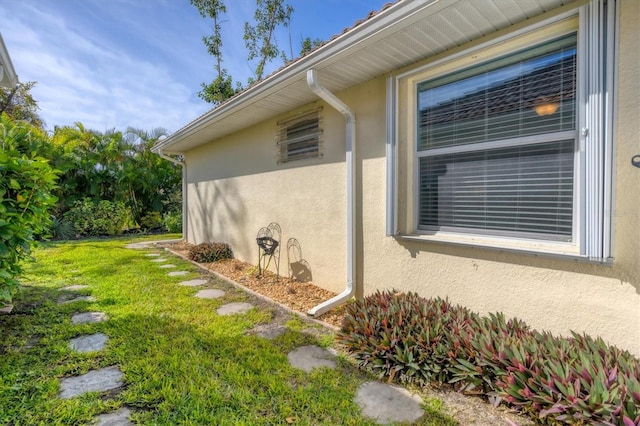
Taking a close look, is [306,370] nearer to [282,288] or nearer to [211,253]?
[282,288]

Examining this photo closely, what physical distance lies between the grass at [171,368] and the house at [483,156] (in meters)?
1.45

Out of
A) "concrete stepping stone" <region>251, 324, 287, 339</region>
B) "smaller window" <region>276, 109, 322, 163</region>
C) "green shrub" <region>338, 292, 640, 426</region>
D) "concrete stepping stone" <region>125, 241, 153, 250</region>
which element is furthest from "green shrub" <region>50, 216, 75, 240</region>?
"green shrub" <region>338, 292, 640, 426</region>

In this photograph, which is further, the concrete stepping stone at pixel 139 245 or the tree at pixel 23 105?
the tree at pixel 23 105

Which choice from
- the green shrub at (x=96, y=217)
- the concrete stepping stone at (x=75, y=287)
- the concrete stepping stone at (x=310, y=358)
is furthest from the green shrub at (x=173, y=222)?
the concrete stepping stone at (x=310, y=358)

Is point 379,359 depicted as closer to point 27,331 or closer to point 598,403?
point 598,403

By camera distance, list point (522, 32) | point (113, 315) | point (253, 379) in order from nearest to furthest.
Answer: point (253, 379), point (522, 32), point (113, 315)

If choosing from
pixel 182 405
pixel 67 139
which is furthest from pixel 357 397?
pixel 67 139

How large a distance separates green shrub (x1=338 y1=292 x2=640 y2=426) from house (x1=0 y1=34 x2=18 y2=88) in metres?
5.51

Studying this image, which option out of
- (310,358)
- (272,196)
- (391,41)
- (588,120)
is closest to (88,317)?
(310,358)

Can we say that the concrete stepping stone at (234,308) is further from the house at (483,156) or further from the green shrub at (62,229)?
the green shrub at (62,229)

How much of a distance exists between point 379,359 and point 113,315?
11.4 ft

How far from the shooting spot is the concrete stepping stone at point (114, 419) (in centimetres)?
211

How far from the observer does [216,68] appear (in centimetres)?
1666

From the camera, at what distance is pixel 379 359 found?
2797 mm
